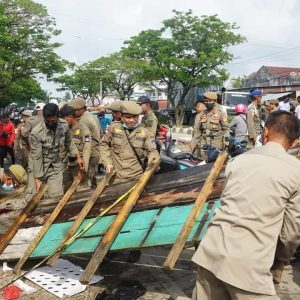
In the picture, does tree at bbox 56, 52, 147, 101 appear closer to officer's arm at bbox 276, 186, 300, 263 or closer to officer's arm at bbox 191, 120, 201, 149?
officer's arm at bbox 191, 120, 201, 149

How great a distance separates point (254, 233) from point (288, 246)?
258 mm

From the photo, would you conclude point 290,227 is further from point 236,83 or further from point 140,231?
point 236,83

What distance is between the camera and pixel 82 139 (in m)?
5.96

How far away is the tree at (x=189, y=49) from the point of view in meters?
27.2

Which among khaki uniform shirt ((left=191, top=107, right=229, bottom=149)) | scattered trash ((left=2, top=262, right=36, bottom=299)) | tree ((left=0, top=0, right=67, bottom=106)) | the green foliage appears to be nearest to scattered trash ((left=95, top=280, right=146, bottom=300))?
scattered trash ((left=2, top=262, right=36, bottom=299))

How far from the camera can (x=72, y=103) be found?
20.2 ft

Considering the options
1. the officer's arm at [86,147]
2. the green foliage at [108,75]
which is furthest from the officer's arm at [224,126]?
the green foliage at [108,75]

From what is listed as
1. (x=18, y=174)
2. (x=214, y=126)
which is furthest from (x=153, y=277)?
(x=214, y=126)

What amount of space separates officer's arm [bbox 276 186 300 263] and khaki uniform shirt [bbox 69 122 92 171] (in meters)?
4.01

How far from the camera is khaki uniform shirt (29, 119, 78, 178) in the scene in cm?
506

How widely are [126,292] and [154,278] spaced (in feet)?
1.29

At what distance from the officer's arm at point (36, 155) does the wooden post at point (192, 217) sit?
242 centimetres

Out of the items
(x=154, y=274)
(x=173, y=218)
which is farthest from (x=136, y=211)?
(x=154, y=274)

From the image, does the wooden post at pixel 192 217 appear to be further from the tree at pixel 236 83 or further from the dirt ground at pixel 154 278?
the tree at pixel 236 83
